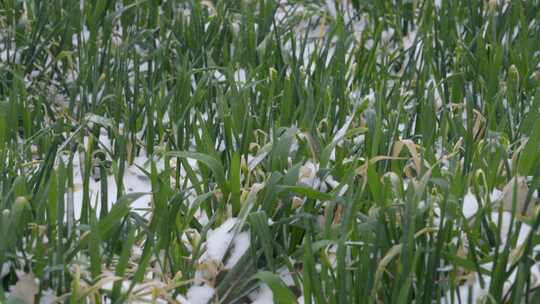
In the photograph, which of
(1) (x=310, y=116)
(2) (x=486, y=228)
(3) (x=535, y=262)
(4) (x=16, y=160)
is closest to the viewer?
(3) (x=535, y=262)

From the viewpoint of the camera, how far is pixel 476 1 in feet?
10.2

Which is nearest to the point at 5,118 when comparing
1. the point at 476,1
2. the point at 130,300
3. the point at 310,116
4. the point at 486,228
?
the point at 310,116

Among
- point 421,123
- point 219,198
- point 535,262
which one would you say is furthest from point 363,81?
point 535,262

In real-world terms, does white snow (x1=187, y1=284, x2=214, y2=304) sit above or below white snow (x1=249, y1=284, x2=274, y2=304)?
above

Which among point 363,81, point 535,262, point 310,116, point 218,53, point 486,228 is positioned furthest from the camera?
point 218,53

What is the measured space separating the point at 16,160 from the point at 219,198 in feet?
1.43

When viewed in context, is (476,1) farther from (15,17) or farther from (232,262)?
(232,262)

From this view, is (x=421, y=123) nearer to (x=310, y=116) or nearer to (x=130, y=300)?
(x=310, y=116)

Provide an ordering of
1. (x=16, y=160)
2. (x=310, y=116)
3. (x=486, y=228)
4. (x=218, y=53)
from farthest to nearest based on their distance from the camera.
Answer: (x=218, y=53) < (x=310, y=116) < (x=16, y=160) < (x=486, y=228)

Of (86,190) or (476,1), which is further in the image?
(476,1)

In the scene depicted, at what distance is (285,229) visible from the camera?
191cm

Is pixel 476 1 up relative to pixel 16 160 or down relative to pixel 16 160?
up

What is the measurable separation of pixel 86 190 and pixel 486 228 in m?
0.68

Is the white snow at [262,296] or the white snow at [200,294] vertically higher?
the white snow at [200,294]
